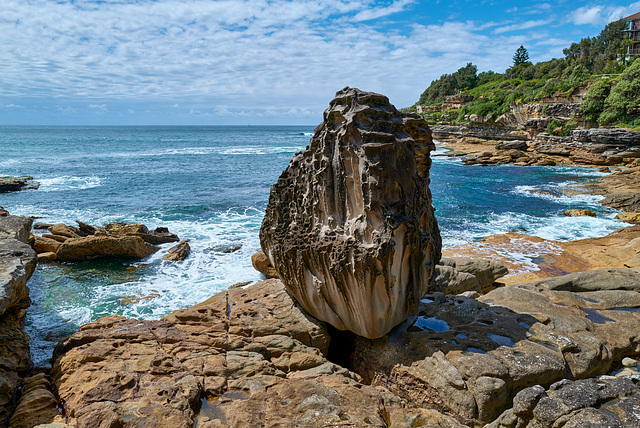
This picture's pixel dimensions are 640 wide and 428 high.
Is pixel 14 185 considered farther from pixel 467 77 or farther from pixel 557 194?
pixel 467 77

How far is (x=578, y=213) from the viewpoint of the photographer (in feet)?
66.5

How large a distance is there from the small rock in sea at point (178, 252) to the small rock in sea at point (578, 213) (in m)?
18.7

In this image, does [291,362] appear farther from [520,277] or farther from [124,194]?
[124,194]

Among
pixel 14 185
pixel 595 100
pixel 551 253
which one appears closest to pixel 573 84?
pixel 595 100

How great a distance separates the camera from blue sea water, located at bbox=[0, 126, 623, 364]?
435 inches

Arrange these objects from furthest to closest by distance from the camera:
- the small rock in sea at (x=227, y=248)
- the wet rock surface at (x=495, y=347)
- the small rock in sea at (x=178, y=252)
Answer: the small rock in sea at (x=227, y=248) → the small rock in sea at (x=178, y=252) → the wet rock surface at (x=495, y=347)

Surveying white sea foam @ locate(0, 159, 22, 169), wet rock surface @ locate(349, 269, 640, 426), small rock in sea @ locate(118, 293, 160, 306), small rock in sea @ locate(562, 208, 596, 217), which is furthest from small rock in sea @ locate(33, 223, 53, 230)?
white sea foam @ locate(0, 159, 22, 169)

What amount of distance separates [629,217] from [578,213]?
207 centimetres

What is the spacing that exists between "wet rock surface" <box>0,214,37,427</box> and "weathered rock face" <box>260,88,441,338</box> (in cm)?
406

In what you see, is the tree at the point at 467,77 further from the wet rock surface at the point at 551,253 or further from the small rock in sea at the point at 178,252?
the small rock in sea at the point at 178,252

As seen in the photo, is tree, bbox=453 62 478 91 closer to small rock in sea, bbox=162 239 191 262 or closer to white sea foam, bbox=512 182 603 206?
white sea foam, bbox=512 182 603 206

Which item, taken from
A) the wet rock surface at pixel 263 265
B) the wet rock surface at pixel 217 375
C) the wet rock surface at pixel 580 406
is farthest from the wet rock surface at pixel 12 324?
the wet rock surface at pixel 263 265

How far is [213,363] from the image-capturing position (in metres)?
5.54

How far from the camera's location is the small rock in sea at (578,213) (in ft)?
65.3
